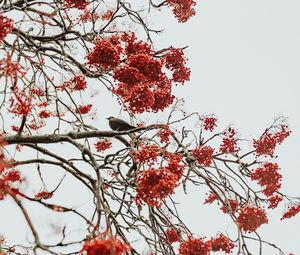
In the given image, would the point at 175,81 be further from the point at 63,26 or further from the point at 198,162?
the point at 63,26

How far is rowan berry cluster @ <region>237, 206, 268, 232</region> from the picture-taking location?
4551 mm

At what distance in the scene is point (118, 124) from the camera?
17.6 feet

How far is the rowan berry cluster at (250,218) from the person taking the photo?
455 cm

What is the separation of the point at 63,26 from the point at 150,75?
1.22 meters

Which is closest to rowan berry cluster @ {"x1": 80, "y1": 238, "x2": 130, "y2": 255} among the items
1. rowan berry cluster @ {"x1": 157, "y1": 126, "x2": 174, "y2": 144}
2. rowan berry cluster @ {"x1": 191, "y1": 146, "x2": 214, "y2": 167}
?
rowan berry cluster @ {"x1": 157, "y1": 126, "x2": 174, "y2": 144}

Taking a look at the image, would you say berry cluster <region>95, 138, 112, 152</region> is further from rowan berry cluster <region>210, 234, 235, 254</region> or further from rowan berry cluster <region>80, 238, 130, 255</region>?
rowan berry cluster <region>80, 238, 130, 255</region>

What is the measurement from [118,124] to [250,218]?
1.76 metres

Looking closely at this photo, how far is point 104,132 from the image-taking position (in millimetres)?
4371

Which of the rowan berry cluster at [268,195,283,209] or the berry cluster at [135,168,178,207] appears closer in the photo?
the berry cluster at [135,168,178,207]

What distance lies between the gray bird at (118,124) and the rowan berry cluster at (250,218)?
1517mm

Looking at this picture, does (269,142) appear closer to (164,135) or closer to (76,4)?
(164,135)

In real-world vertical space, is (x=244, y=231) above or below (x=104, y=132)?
below

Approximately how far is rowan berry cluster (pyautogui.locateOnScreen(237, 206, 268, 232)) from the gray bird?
152 cm

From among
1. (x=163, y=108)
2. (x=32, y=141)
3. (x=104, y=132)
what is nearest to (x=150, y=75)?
(x=163, y=108)
